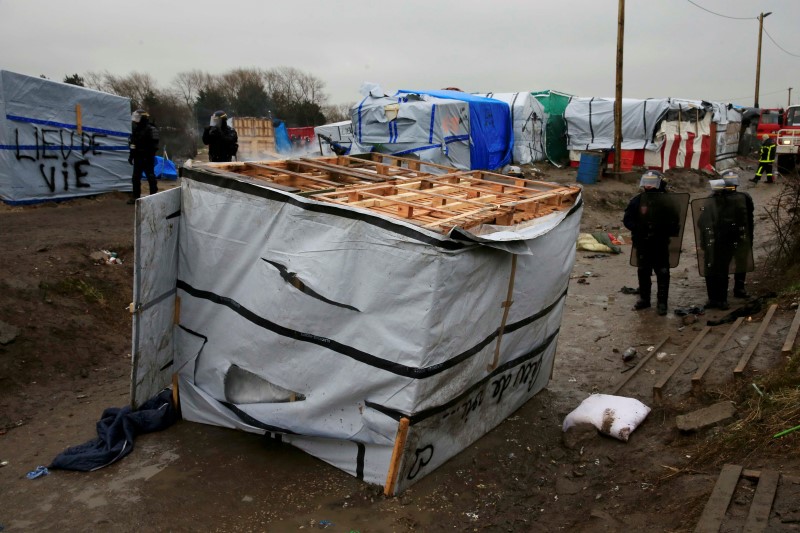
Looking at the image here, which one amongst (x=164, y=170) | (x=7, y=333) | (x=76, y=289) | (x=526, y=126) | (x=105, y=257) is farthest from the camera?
(x=526, y=126)

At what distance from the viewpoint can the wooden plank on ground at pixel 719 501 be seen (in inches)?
123

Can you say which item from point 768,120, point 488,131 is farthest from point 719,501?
point 768,120

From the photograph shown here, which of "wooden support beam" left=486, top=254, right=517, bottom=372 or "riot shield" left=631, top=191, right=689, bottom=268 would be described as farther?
"riot shield" left=631, top=191, right=689, bottom=268

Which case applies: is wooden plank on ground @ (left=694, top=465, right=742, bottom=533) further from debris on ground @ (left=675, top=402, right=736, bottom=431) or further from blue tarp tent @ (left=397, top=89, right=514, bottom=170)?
blue tarp tent @ (left=397, top=89, right=514, bottom=170)

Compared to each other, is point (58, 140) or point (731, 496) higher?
point (58, 140)

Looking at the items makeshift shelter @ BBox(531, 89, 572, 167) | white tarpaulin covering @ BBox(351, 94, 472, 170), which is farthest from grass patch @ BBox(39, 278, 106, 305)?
makeshift shelter @ BBox(531, 89, 572, 167)

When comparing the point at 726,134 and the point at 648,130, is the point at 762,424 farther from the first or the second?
the point at 726,134

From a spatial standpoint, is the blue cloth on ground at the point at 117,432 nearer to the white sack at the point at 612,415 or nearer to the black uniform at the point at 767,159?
the white sack at the point at 612,415

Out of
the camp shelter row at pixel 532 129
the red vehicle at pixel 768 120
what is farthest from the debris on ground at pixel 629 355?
the red vehicle at pixel 768 120

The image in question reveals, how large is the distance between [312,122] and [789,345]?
34340mm

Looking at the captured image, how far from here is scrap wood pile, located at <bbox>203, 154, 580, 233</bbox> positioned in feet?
14.2

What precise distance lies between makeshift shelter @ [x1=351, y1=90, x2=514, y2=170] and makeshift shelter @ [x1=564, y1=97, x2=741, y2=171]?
6.68 meters

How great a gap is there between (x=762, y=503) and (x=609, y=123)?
2112 cm

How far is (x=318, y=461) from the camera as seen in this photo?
463cm
